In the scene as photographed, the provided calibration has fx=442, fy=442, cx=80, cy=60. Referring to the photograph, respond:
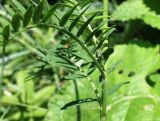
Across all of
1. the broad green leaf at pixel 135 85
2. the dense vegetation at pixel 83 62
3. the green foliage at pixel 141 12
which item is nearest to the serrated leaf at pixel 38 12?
the dense vegetation at pixel 83 62

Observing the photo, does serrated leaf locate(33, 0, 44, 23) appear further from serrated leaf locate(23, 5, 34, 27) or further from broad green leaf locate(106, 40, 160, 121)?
broad green leaf locate(106, 40, 160, 121)

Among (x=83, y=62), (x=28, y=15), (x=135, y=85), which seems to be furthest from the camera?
(x=135, y=85)

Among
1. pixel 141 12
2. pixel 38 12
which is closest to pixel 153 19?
pixel 141 12

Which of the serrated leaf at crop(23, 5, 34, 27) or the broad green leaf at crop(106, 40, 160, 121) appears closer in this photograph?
the serrated leaf at crop(23, 5, 34, 27)

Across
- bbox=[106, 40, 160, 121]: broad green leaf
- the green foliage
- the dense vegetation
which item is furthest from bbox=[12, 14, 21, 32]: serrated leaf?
the green foliage

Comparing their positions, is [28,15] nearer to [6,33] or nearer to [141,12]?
[6,33]

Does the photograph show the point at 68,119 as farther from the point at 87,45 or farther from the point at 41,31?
the point at 41,31

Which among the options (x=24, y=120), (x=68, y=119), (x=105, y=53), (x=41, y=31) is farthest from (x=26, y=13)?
(x=41, y=31)

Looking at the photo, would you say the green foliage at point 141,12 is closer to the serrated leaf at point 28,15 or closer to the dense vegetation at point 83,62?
the dense vegetation at point 83,62

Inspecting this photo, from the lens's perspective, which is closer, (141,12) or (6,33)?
(6,33)
